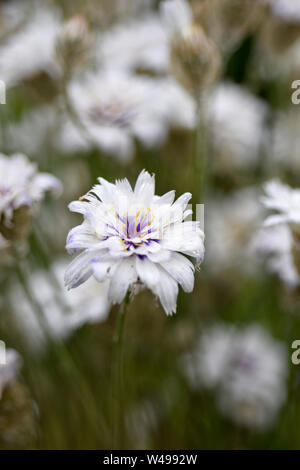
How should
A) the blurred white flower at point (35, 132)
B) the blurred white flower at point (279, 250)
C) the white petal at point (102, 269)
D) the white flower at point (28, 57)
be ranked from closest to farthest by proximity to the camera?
1. the white petal at point (102, 269)
2. the blurred white flower at point (279, 250)
3. the white flower at point (28, 57)
4. the blurred white flower at point (35, 132)

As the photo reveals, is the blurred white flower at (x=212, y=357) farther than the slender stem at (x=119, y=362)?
Yes

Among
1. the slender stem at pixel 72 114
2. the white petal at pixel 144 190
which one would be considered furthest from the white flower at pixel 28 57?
the white petal at pixel 144 190

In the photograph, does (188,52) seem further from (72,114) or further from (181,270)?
(181,270)

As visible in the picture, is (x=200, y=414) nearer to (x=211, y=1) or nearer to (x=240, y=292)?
(x=240, y=292)

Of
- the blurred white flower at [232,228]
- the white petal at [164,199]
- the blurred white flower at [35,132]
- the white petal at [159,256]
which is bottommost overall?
the blurred white flower at [232,228]

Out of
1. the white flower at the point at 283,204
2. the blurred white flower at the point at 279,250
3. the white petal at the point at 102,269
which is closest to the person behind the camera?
the white petal at the point at 102,269

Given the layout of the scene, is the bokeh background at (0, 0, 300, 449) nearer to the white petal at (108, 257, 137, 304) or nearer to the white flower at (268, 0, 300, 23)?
the white flower at (268, 0, 300, 23)

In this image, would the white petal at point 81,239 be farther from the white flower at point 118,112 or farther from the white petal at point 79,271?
the white flower at point 118,112
